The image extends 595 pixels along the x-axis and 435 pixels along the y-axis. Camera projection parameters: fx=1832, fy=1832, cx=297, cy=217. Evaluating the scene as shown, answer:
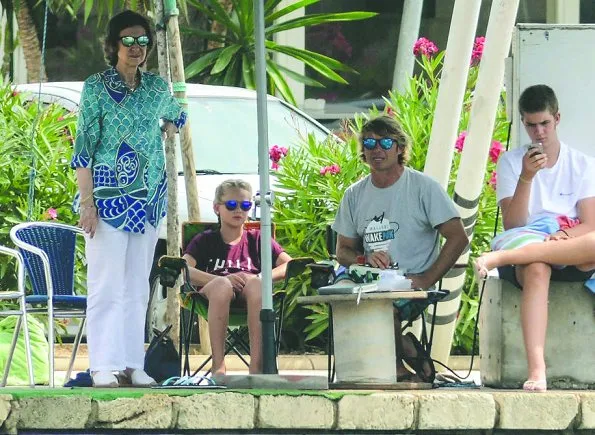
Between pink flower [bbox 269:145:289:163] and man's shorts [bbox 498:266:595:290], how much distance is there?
155 inches

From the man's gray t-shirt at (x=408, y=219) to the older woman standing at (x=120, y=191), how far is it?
99 centimetres

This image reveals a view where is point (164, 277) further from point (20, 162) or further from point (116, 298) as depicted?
point (20, 162)

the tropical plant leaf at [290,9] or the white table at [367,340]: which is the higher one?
the tropical plant leaf at [290,9]

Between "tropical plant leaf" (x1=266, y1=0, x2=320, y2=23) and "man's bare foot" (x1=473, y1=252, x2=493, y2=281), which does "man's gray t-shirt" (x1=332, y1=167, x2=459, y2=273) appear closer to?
"man's bare foot" (x1=473, y1=252, x2=493, y2=281)

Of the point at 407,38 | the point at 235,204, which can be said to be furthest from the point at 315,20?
the point at 235,204

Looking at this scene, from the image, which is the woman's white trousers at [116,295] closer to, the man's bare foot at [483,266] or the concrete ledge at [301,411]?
the concrete ledge at [301,411]

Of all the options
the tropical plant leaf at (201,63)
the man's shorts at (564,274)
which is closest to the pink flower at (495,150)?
the man's shorts at (564,274)

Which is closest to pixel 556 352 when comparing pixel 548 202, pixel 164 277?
pixel 548 202

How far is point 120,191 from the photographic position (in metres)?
7.89

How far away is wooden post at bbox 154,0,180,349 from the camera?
9984mm

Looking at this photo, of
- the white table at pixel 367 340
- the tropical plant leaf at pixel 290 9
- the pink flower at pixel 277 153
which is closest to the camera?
the white table at pixel 367 340

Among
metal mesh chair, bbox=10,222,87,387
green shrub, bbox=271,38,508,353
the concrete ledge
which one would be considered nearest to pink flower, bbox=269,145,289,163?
green shrub, bbox=271,38,508,353

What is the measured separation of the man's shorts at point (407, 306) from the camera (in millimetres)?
8055

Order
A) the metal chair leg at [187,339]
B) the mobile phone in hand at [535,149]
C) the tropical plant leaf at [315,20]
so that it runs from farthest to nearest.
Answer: the tropical plant leaf at [315,20]
the metal chair leg at [187,339]
the mobile phone in hand at [535,149]
